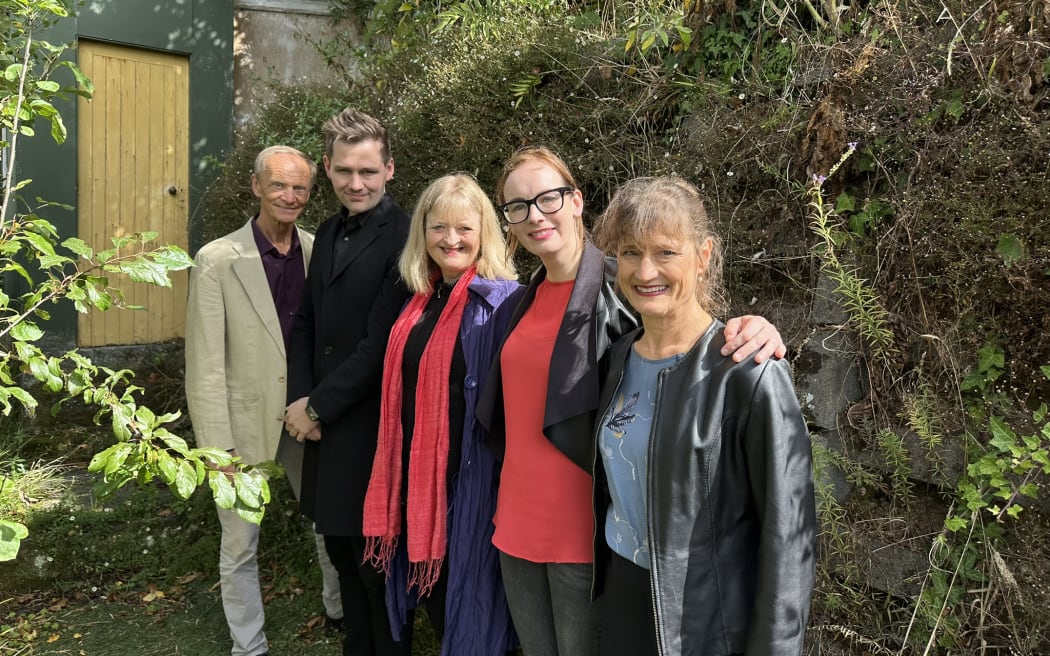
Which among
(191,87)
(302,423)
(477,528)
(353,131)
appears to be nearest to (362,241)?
(353,131)

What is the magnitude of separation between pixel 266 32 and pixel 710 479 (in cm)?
766

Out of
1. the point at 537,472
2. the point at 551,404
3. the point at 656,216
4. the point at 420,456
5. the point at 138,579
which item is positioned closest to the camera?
the point at 656,216

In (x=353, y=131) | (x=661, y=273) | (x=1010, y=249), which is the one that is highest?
(x=353, y=131)

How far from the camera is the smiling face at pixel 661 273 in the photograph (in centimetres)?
183

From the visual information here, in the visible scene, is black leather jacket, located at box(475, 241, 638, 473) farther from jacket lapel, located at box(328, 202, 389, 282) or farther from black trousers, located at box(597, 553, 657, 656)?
jacket lapel, located at box(328, 202, 389, 282)

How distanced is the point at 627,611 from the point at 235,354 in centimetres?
232

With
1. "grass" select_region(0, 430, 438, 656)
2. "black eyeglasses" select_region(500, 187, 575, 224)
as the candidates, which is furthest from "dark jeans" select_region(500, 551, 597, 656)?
"grass" select_region(0, 430, 438, 656)

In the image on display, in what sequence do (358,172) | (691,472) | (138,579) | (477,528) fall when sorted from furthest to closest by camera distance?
(138,579) → (358,172) → (477,528) → (691,472)

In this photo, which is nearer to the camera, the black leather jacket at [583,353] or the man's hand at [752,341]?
the man's hand at [752,341]

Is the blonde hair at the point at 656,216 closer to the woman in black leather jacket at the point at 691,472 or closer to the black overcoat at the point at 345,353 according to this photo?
the woman in black leather jacket at the point at 691,472

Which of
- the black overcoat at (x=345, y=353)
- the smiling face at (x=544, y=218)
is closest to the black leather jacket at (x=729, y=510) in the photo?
the smiling face at (x=544, y=218)

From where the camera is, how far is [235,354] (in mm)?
3529

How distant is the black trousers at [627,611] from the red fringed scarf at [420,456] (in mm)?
907

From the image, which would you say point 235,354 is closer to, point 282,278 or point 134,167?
point 282,278
